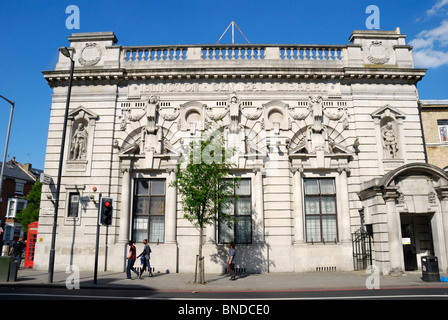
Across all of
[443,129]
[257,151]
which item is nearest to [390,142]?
[443,129]

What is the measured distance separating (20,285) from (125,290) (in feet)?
14.9

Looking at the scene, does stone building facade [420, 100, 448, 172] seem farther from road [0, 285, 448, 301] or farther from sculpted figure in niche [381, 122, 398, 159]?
road [0, 285, 448, 301]

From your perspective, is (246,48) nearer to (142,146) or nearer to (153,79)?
(153,79)

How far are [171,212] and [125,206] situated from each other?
8.69 feet

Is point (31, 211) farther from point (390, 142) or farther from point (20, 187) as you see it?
point (390, 142)

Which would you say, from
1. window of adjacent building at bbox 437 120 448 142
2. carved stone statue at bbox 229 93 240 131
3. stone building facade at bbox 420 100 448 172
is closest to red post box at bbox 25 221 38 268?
carved stone statue at bbox 229 93 240 131

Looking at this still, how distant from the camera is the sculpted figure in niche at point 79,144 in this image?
1842 cm

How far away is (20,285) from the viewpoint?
1260 centimetres

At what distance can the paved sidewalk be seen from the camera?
12180 mm

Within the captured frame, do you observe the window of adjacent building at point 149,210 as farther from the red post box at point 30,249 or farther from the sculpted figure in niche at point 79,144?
the red post box at point 30,249

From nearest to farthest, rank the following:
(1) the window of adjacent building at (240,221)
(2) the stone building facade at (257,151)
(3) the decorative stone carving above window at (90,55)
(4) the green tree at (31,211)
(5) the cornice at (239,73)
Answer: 1. (2) the stone building facade at (257,151)
2. (1) the window of adjacent building at (240,221)
3. (5) the cornice at (239,73)
4. (3) the decorative stone carving above window at (90,55)
5. (4) the green tree at (31,211)

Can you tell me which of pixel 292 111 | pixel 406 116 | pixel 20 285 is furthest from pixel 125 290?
pixel 406 116

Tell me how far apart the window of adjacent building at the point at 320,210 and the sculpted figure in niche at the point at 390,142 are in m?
3.86

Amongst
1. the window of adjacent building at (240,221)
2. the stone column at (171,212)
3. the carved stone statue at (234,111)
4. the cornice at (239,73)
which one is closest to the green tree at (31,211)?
the cornice at (239,73)
